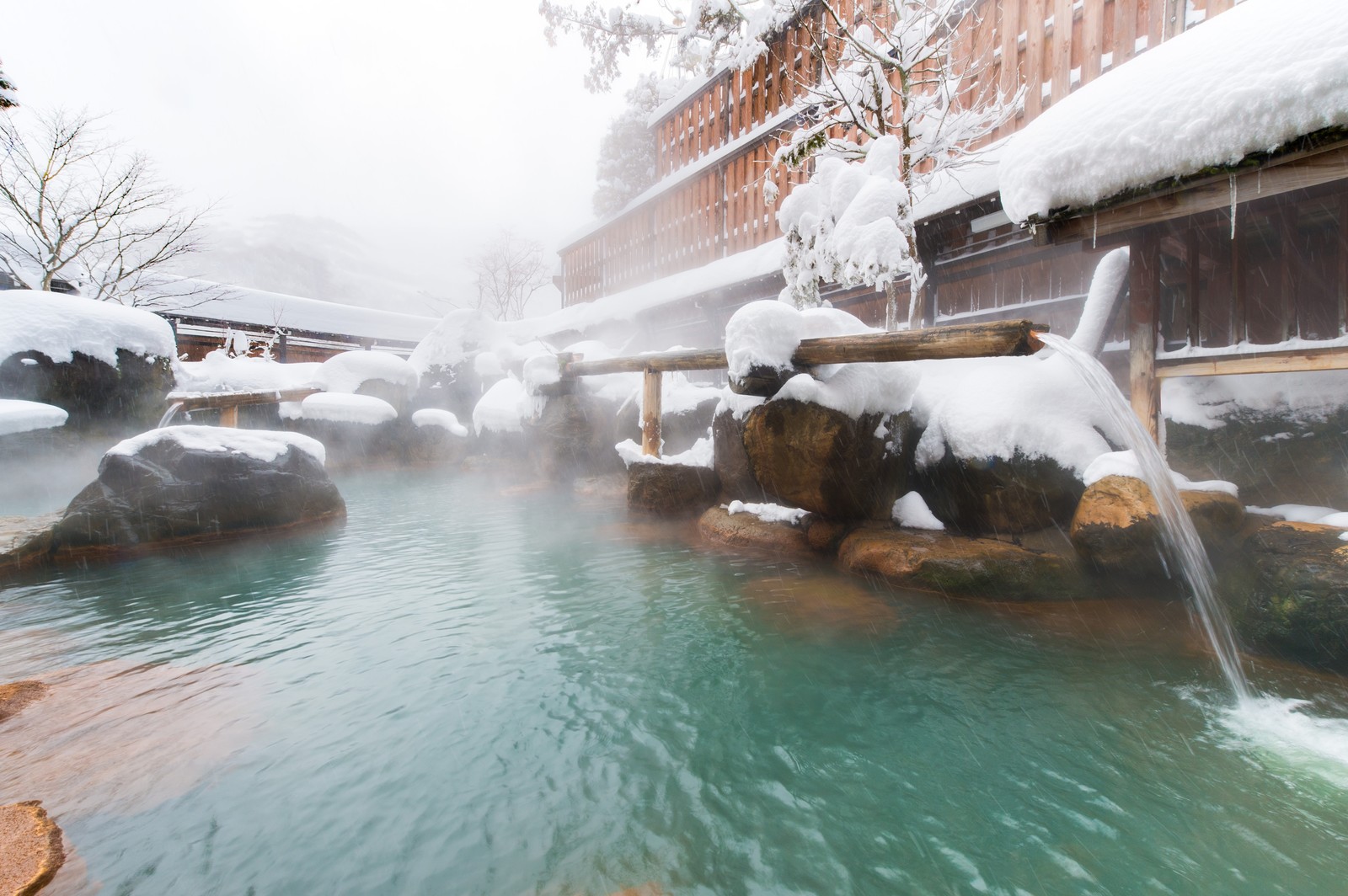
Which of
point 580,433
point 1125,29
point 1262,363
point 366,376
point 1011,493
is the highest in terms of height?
point 1125,29

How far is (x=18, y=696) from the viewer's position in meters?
3.20

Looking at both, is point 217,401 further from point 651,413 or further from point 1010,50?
point 1010,50

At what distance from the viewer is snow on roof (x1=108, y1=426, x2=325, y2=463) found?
6.50 meters

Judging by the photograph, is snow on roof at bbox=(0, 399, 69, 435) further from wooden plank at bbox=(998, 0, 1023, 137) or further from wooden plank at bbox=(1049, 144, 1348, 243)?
wooden plank at bbox=(998, 0, 1023, 137)

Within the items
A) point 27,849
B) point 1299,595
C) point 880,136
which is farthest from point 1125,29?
point 27,849

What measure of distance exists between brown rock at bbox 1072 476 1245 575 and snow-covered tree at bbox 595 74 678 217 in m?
19.4

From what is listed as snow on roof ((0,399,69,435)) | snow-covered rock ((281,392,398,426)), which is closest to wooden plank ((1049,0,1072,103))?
snow on roof ((0,399,69,435))

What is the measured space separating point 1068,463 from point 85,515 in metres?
9.97

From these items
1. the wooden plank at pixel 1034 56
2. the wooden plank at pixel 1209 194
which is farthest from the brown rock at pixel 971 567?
the wooden plank at pixel 1034 56

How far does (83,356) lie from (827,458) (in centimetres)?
1274

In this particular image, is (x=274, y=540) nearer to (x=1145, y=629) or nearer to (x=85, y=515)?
(x=85, y=515)

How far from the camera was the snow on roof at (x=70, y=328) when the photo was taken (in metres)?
9.23

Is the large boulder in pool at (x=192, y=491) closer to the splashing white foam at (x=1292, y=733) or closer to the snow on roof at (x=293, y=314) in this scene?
the splashing white foam at (x=1292, y=733)

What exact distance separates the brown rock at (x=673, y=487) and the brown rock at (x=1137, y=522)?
429 centimetres
